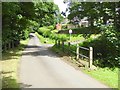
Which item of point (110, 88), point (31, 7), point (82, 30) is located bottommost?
point (110, 88)

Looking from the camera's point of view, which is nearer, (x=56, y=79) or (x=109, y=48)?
(x=56, y=79)

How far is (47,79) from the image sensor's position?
1391 centimetres

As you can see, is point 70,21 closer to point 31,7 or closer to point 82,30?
point 82,30

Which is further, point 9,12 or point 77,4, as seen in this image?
point 77,4

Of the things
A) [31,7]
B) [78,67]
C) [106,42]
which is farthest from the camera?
[31,7]

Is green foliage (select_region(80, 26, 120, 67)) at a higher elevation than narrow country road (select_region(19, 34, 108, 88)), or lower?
higher

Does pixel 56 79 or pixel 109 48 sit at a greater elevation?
pixel 109 48

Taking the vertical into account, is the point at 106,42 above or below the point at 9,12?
below

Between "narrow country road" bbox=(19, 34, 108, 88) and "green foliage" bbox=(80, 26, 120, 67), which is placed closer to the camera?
"narrow country road" bbox=(19, 34, 108, 88)

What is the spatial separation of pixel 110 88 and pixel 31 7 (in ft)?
46.4

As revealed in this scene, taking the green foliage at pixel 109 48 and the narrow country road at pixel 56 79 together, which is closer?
the narrow country road at pixel 56 79

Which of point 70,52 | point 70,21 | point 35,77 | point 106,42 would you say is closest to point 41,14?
point 70,21

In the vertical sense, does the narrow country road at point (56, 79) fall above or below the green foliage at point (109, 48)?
below

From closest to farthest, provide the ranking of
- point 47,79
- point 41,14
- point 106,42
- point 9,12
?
point 9,12 < point 47,79 < point 106,42 < point 41,14
